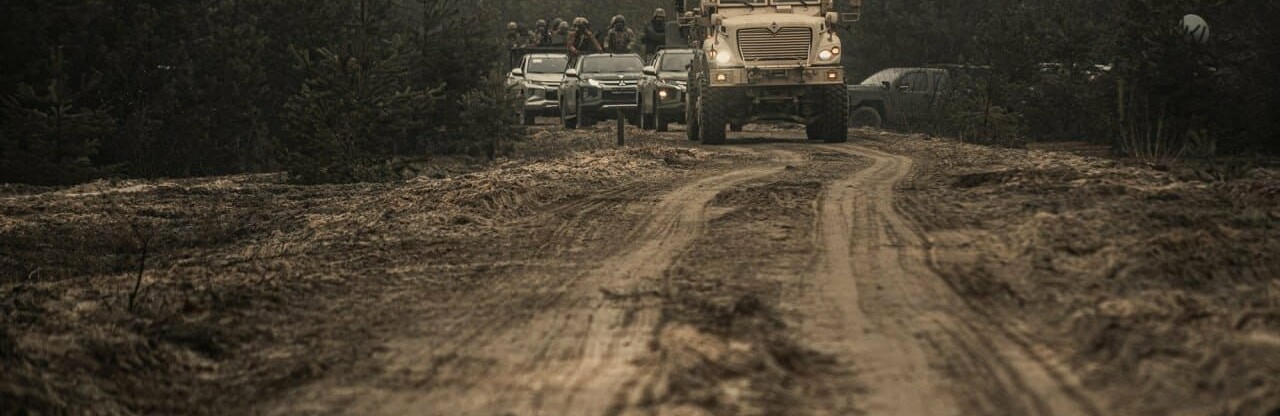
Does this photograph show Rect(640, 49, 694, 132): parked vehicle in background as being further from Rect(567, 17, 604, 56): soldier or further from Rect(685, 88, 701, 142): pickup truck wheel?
Rect(567, 17, 604, 56): soldier

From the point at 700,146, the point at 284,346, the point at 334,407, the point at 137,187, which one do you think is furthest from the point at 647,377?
the point at 700,146

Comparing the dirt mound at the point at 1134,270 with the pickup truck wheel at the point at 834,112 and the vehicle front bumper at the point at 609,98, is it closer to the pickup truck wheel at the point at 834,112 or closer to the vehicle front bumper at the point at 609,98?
the pickup truck wheel at the point at 834,112

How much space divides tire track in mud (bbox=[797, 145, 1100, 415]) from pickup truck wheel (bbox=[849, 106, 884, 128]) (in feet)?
66.7

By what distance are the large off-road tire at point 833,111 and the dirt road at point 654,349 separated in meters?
12.1

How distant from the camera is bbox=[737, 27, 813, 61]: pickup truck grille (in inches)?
835

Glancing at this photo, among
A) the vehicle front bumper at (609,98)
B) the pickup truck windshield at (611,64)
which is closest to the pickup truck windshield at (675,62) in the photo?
the vehicle front bumper at (609,98)

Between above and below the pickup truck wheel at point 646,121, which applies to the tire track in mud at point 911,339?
above

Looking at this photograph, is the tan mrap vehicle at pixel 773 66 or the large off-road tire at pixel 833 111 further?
the large off-road tire at pixel 833 111

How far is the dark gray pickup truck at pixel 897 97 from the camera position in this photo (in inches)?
1122

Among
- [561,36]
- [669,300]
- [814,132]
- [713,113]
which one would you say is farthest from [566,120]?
[669,300]

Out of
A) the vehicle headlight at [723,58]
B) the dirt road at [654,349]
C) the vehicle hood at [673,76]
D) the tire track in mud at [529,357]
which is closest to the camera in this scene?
the dirt road at [654,349]

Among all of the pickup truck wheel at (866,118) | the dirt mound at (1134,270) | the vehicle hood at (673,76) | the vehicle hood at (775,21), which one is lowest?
the pickup truck wheel at (866,118)

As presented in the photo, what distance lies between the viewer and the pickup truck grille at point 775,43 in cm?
2120

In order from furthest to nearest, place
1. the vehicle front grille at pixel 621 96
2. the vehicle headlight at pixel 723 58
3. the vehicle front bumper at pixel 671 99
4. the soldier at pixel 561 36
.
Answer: the soldier at pixel 561 36 < the vehicle front grille at pixel 621 96 < the vehicle front bumper at pixel 671 99 < the vehicle headlight at pixel 723 58
